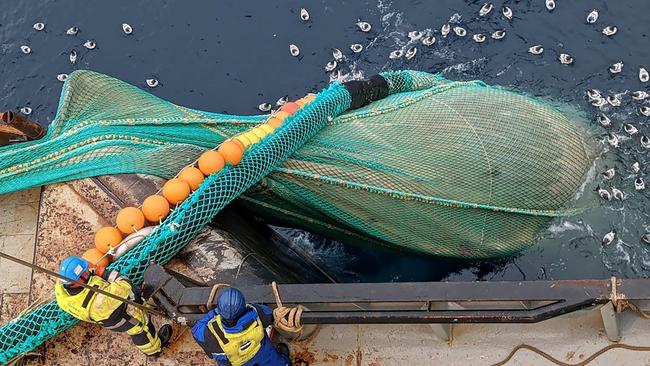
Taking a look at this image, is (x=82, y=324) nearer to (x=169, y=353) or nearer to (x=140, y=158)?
(x=169, y=353)

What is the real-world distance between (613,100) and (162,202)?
7.40m

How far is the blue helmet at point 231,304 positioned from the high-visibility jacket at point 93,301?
3.90 feet

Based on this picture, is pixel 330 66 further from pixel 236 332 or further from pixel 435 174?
pixel 236 332

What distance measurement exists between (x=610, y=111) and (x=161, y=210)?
7.24 m

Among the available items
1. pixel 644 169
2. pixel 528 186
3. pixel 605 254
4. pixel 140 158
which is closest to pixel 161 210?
pixel 140 158

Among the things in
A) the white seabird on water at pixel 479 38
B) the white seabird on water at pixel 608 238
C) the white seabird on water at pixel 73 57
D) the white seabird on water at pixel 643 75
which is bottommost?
the white seabird on water at pixel 608 238

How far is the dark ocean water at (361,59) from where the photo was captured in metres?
9.15

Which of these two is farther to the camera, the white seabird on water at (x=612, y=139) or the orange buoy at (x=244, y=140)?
the white seabird on water at (x=612, y=139)

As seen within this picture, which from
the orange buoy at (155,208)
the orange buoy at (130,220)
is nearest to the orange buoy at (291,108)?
the orange buoy at (155,208)

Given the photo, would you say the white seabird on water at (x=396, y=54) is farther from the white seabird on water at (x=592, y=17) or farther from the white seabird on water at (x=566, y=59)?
Answer: the white seabird on water at (x=592, y=17)

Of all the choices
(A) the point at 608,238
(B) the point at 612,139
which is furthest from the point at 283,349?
(B) the point at 612,139

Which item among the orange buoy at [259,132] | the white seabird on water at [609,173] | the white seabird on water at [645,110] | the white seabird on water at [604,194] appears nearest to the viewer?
the orange buoy at [259,132]

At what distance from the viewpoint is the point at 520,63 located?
11.2 m

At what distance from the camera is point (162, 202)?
6.61 metres
